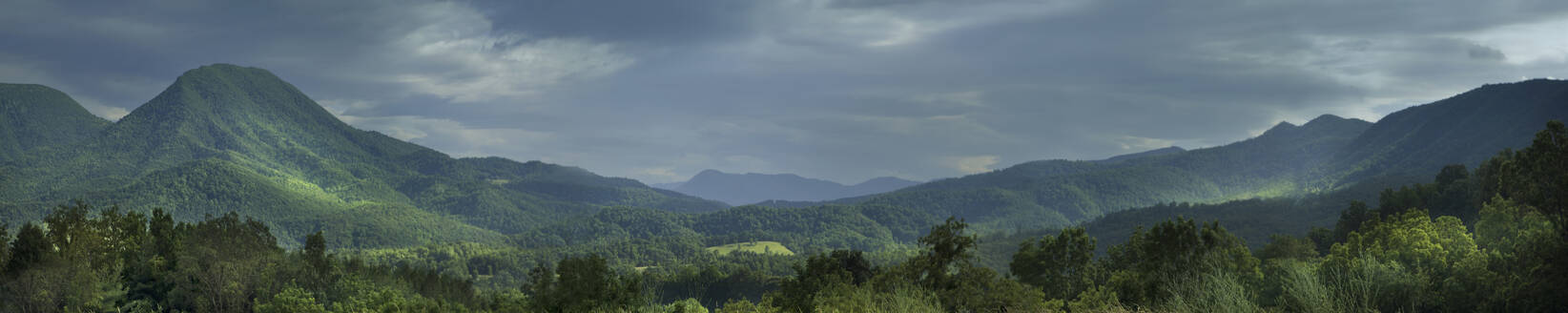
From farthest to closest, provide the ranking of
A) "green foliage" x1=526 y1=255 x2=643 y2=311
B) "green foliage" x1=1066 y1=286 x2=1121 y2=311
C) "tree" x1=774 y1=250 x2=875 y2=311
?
"tree" x1=774 y1=250 x2=875 y2=311, "green foliage" x1=526 y1=255 x2=643 y2=311, "green foliage" x1=1066 y1=286 x2=1121 y2=311

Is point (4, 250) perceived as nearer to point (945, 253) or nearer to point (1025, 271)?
point (945, 253)

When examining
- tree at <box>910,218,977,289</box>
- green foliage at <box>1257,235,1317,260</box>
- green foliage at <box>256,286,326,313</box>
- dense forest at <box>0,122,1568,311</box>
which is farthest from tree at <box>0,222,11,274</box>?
green foliage at <box>1257,235,1317,260</box>

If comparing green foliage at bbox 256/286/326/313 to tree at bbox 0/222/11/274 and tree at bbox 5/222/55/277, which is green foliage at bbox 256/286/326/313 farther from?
tree at bbox 0/222/11/274

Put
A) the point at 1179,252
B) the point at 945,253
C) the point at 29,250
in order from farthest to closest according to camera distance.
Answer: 1. the point at 29,250
2. the point at 1179,252
3. the point at 945,253

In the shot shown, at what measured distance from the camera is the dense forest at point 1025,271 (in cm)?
1426

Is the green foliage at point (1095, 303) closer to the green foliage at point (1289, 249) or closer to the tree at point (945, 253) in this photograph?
the tree at point (945, 253)

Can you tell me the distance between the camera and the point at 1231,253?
1379 inches

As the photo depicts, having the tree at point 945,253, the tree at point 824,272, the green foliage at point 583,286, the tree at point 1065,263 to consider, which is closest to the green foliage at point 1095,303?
the tree at point 945,253

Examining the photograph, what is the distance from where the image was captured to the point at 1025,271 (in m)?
39.2

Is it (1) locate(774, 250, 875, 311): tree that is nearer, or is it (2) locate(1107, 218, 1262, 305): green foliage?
(2) locate(1107, 218, 1262, 305): green foliage

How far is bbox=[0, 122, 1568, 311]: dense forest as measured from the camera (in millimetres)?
14258

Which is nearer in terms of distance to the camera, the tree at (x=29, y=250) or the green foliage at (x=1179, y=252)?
the green foliage at (x=1179, y=252)

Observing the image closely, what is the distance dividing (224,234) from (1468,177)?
92463 millimetres

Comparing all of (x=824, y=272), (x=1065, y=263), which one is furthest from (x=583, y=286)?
(x=1065, y=263)
